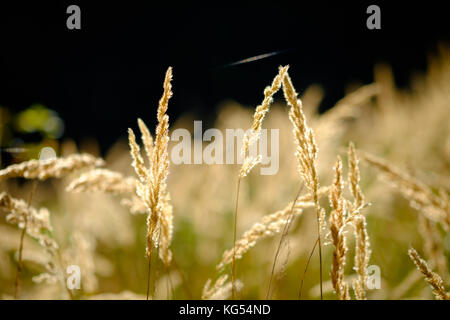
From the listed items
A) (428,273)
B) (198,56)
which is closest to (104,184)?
(428,273)

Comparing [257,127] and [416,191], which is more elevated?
[257,127]

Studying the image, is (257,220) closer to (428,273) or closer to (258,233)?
(258,233)

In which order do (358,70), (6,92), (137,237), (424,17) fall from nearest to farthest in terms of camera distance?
(137,237)
(6,92)
(424,17)
(358,70)

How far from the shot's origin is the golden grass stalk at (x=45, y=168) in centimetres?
81

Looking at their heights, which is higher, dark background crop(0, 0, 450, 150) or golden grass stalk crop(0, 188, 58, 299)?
dark background crop(0, 0, 450, 150)

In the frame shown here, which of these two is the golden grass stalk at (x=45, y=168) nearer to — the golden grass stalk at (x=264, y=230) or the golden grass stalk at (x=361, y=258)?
the golden grass stalk at (x=264, y=230)

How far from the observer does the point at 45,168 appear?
85 cm

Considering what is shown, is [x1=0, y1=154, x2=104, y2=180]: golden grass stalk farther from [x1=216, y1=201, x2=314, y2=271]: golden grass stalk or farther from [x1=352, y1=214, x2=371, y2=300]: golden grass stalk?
[x1=352, y1=214, x2=371, y2=300]: golden grass stalk

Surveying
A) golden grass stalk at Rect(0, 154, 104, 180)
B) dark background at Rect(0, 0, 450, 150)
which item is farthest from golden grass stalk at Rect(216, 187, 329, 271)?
dark background at Rect(0, 0, 450, 150)

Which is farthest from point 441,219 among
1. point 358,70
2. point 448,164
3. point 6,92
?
point 358,70

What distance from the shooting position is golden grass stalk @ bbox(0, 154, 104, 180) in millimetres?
811
